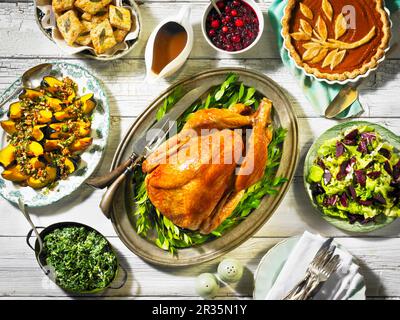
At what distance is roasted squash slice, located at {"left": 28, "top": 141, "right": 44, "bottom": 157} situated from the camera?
197 cm

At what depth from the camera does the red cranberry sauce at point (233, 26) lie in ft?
6.48

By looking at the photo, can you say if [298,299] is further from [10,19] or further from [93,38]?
[10,19]

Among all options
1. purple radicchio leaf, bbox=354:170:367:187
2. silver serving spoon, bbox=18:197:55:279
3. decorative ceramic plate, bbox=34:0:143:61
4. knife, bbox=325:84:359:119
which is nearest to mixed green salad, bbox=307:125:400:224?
purple radicchio leaf, bbox=354:170:367:187

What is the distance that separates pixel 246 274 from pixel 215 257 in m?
0.18

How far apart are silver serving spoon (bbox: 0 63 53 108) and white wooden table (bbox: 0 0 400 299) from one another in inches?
3.4

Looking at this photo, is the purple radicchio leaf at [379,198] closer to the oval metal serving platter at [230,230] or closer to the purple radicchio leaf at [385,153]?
the purple radicchio leaf at [385,153]

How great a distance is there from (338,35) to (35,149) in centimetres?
130

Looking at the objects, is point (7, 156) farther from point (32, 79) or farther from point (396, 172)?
point (396, 172)

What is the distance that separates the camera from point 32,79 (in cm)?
207

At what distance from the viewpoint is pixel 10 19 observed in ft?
6.98

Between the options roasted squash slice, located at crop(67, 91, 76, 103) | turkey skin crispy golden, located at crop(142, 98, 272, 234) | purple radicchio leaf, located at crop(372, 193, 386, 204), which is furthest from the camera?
roasted squash slice, located at crop(67, 91, 76, 103)

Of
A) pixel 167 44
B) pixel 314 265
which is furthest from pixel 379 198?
pixel 167 44

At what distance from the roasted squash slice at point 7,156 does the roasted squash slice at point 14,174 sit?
0.09 ft

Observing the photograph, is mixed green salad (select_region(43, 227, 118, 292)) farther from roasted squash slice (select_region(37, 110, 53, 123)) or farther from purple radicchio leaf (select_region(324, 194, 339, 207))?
purple radicchio leaf (select_region(324, 194, 339, 207))
